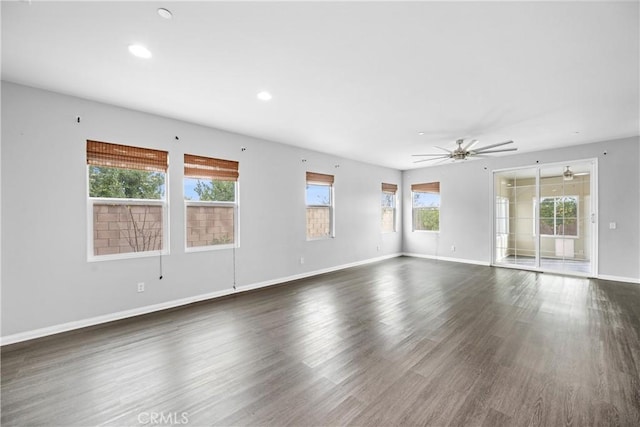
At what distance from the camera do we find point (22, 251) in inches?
107

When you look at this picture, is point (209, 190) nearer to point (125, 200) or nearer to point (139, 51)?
point (125, 200)

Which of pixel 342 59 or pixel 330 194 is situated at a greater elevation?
pixel 342 59

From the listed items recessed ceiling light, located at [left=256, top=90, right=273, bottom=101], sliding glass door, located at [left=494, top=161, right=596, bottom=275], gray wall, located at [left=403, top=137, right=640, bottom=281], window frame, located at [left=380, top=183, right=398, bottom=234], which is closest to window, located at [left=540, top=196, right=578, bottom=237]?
sliding glass door, located at [left=494, top=161, right=596, bottom=275]

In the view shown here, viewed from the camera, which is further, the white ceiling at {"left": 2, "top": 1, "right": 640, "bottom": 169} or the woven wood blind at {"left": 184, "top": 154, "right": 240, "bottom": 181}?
the woven wood blind at {"left": 184, "top": 154, "right": 240, "bottom": 181}

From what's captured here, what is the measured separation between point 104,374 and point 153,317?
1.22m

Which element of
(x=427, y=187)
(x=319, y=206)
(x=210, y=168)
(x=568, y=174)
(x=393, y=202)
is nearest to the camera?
(x=210, y=168)

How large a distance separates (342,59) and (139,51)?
175 centimetres

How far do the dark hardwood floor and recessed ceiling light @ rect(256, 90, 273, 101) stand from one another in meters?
2.71

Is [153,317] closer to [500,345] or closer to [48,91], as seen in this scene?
[48,91]

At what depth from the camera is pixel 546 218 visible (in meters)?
5.68

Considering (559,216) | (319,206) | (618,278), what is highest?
(319,206)

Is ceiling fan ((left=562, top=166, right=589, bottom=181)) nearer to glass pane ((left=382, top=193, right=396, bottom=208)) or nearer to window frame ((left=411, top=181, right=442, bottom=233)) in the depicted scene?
window frame ((left=411, top=181, right=442, bottom=233))

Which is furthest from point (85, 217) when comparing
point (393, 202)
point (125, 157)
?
point (393, 202)

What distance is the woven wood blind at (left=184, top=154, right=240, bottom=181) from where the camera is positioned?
392 centimetres
